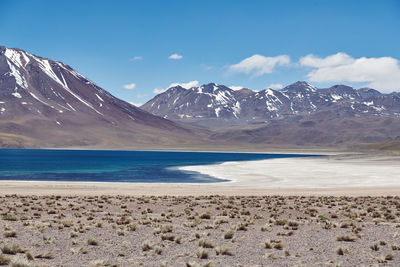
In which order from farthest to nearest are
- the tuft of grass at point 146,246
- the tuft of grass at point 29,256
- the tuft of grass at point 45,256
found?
the tuft of grass at point 146,246, the tuft of grass at point 45,256, the tuft of grass at point 29,256

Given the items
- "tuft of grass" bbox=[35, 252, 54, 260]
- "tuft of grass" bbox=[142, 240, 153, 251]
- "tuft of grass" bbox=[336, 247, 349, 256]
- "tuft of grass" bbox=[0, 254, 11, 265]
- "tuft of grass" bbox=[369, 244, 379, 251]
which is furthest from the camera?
"tuft of grass" bbox=[369, 244, 379, 251]

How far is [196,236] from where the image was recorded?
17.9m

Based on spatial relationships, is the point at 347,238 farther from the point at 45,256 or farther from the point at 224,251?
the point at 45,256

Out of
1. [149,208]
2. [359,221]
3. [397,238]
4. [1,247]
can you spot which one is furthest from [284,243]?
[149,208]

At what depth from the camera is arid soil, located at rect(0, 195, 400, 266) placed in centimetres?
1381

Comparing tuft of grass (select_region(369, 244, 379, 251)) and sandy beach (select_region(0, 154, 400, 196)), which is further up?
sandy beach (select_region(0, 154, 400, 196))

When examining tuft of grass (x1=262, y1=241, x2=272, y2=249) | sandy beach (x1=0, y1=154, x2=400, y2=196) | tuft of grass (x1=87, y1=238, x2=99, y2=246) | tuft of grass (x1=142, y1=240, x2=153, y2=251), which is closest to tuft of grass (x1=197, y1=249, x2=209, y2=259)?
tuft of grass (x1=142, y1=240, x2=153, y2=251)

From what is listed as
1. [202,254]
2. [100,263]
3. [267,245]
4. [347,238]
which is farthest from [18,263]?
[347,238]

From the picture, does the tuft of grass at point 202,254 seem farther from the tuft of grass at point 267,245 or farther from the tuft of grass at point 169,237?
the tuft of grass at point 169,237

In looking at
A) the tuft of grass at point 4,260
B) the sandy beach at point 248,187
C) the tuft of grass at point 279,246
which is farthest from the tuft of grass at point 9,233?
the sandy beach at point 248,187

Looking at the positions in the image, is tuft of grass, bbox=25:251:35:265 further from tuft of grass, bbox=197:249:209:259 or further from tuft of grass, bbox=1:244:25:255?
tuft of grass, bbox=197:249:209:259

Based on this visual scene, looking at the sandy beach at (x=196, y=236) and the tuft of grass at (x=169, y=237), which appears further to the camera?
the tuft of grass at (x=169, y=237)

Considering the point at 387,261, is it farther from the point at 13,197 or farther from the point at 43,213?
the point at 13,197

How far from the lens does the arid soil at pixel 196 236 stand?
1381cm
